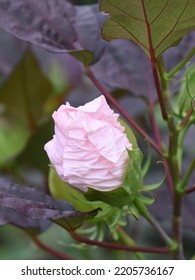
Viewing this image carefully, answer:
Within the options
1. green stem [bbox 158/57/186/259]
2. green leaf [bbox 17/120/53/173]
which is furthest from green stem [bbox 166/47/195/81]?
green leaf [bbox 17/120/53/173]

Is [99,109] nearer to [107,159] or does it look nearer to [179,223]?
[107,159]

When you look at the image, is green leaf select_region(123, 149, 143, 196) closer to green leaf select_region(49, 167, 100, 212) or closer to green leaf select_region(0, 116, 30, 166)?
green leaf select_region(49, 167, 100, 212)

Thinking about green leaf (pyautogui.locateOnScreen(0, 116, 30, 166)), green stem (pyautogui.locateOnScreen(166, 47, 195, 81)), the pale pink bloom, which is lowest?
green leaf (pyautogui.locateOnScreen(0, 116, 30, 166))

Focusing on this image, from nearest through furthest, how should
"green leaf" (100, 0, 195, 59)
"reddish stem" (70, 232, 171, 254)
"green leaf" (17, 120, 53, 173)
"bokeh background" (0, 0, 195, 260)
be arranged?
"green leaf" (100, 0, 195, 59) < "reddish stem" (70, 232, 171, 254) < "bokeh background" (0, 0, 195, 260) < "green leaf" (17, 120, 53, 173)

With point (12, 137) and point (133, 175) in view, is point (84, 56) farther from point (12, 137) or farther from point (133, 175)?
A: point (12, 137)

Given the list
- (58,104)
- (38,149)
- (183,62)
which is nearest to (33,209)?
(183,62)

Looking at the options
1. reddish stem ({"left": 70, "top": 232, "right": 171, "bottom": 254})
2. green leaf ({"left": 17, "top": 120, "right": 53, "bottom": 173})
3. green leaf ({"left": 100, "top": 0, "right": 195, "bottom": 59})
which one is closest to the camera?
green leaf ({"left": 100, "top": 0, "right": 195, "bottom": 59})

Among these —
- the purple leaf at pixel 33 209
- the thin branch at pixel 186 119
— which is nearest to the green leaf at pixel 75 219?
the purple leaf at pixel 33 209
